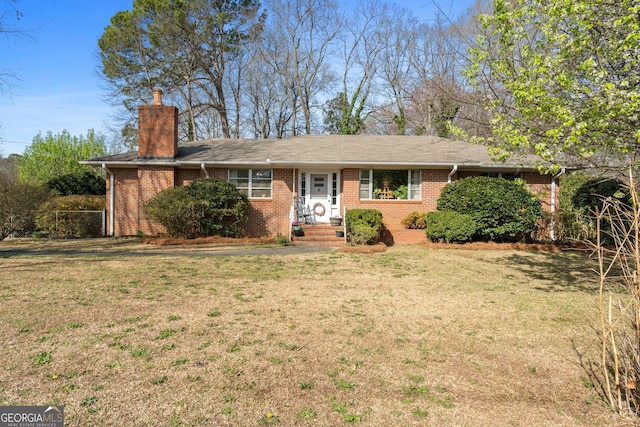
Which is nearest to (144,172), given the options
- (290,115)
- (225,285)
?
(225,285)

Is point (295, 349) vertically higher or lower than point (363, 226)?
lower

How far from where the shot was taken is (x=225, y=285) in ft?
24.3

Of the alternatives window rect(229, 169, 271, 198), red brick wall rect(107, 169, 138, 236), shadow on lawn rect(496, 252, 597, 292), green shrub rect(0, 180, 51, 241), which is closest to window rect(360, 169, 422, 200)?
window rect(229, 169, 271, 198)

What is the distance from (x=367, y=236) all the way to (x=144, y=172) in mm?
9148

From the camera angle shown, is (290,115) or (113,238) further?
(290,115)

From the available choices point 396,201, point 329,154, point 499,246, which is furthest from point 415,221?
point 329,154

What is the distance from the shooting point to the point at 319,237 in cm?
1415

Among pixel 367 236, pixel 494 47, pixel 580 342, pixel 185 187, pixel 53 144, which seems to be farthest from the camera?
pixel 53 144

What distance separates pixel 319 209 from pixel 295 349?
1179cm

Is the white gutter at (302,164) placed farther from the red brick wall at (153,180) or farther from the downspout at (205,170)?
the red brick wall at (153,180)

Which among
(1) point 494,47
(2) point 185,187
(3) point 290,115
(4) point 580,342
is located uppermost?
(3) point 290,115

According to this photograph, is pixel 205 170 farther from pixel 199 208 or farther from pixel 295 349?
pixel 295 349

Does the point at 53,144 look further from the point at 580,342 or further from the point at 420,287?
the point at 580,342

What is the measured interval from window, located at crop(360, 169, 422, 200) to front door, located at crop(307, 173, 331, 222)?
1.48m
